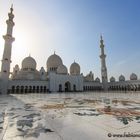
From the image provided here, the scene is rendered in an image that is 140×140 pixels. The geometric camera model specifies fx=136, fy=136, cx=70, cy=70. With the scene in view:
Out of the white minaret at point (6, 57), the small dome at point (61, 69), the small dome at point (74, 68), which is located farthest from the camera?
the small dome at point (74, 68)

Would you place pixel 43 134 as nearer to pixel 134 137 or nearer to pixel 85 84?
pixel 134 137

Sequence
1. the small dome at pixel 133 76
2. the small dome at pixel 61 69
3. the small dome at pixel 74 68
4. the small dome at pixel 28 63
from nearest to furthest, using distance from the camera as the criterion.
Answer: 1. the small dome at pixel 28 63
2. the small dome at pixel 61 69
3. the small dome at pixel 133 76
4. the small dome at pixel 74 68

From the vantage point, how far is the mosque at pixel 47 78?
2073cm

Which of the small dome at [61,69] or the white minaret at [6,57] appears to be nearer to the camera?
the white minaret at [6,57]

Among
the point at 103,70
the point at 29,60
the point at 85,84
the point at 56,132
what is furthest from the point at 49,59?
the point at 56,132

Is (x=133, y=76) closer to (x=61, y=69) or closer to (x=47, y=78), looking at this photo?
(x=61, y=69)

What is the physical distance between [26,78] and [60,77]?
6760 millimetres

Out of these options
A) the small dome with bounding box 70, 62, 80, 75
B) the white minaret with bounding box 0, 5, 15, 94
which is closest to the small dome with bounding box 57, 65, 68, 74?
the small dome with bounding box 70, 62, 80, 75

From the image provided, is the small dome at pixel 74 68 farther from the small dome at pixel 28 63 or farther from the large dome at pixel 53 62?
the small dome at pixel 28 63

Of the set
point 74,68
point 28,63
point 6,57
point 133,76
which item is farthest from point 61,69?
point 133,76

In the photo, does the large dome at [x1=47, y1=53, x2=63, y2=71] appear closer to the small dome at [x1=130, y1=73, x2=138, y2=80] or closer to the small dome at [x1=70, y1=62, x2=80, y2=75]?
the small dome at [x1=70, y1=62, x2=80, y2=75]

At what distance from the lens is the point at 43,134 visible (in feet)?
7.03

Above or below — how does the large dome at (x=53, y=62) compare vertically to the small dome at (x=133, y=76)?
above

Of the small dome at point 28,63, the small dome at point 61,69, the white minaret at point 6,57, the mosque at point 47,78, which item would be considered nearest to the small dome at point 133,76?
the mosque at point 47,78
